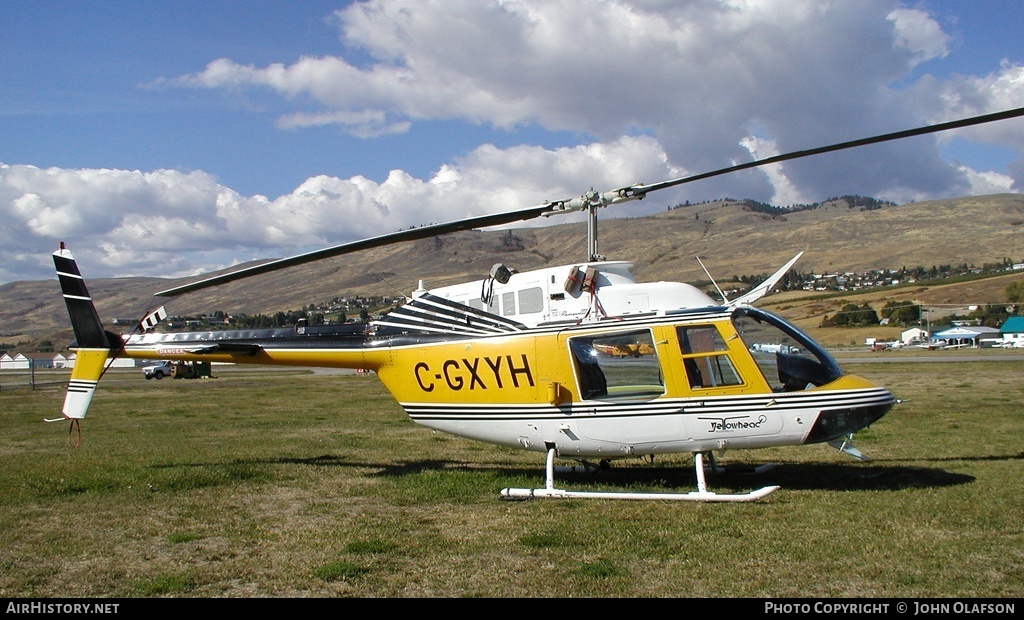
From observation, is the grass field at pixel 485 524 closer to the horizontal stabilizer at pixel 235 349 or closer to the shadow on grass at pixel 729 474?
the shadow on grass at pixel 729 474

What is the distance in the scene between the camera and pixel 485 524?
25.9 feet

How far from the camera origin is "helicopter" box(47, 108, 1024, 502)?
884 cm

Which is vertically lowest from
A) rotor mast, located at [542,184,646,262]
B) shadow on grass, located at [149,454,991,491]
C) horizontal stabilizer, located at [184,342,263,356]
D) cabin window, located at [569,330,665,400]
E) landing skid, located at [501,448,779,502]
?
shadow on grass, located at [149,454,991,491]

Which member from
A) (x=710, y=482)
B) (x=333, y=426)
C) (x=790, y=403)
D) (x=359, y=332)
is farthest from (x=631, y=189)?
(x=333, y=426)

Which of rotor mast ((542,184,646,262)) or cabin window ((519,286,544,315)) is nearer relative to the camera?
rotor mast ((542,184,646,262))

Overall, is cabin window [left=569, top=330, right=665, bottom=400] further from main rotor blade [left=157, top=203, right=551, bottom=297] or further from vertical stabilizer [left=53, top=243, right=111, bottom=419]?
vertical stabilizer [left=53, top=243, right=111, bottom=419]

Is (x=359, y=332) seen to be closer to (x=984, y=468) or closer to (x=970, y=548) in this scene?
(x=970, y=548)

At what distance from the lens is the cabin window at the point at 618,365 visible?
923 cm

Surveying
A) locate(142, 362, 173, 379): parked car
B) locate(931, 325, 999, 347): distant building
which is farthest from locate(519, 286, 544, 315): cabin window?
locate(931, 325, 999, 347): distant building

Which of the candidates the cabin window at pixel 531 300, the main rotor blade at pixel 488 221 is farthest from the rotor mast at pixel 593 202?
the cabin window at pixel 531 300

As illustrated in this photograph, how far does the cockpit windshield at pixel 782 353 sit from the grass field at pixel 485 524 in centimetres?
135

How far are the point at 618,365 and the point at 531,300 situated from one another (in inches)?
139

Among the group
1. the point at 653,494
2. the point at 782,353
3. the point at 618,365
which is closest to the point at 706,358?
the point at 782,353

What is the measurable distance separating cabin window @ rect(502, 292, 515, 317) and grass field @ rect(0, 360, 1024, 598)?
2.48m
